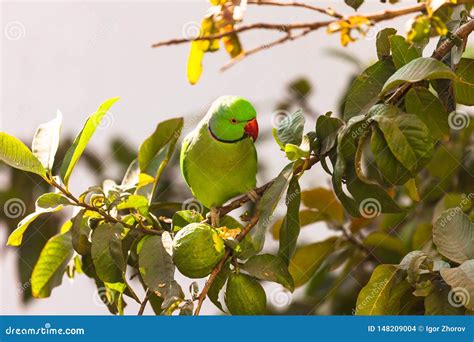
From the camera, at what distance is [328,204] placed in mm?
1760

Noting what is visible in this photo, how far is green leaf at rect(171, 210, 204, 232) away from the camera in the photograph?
121 centimetres

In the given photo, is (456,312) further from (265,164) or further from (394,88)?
(265,164)

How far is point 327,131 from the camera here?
1170mm

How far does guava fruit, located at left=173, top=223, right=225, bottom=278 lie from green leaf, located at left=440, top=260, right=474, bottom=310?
338 mm

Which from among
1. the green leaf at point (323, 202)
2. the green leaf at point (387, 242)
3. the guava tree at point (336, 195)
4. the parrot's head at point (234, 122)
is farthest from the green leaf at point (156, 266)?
the green leaf at point (387, 242)

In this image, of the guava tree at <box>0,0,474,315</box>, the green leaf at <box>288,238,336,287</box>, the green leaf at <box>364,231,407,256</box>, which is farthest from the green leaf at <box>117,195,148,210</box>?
the green leaf at <box>364,231,407,256</box>

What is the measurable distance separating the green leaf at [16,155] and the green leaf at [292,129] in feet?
1.30

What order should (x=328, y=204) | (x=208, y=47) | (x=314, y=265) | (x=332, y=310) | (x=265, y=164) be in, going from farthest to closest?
1. (x=265, y=164)
2. (x=332, y=310)
3. (x=328, y=204)
4. (x=314, y=265)
5. (x=208, y=47)

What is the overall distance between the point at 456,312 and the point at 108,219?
0.56 m

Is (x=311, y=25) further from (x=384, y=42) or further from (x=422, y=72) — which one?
(x=384, y=42)

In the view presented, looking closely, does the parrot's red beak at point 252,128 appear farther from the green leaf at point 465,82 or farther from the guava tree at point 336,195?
the green leaf at point 465,82

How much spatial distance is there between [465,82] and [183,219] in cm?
50

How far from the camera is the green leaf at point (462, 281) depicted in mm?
1050

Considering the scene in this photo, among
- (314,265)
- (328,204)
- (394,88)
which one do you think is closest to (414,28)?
(394,88)
